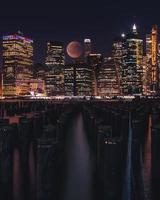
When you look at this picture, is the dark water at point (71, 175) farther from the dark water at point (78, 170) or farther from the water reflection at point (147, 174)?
the water reflection at point (147, 174)

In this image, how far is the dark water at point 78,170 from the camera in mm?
23547

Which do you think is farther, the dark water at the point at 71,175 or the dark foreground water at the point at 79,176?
the dark water at the point at 71,175

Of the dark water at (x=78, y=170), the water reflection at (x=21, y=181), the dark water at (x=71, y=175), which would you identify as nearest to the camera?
the water reflection at (x=21, y=181)

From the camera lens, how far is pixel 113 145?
2125 cm

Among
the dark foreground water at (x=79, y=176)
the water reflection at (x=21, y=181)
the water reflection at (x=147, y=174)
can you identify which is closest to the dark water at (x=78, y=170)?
the dark foreground water at (x=79, y=176)

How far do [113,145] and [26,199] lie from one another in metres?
5.18

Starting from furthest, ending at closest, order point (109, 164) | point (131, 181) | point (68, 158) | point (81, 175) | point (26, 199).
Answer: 1. point (68, 158)
2. point (81, 175)
3. point (131, 181)
4. point (26, 199)
5. point (109, 164)

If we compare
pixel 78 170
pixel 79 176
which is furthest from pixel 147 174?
pixel 78 170

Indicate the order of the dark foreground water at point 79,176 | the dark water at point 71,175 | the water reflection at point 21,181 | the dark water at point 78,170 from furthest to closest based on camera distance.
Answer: the dark water at point 78,170, the dark water at point 71,175, the dark foreground water at point 79,176, the water reflection at point 21,181

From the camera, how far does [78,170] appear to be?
28141mm

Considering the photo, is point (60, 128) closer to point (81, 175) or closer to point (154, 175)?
point (81, 175)

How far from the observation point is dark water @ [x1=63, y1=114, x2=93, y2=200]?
927 inches

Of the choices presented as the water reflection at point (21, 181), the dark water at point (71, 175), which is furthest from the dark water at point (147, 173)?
the water reflection at point (21, 181)

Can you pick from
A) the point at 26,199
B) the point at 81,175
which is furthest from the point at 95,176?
the point at 26,199
